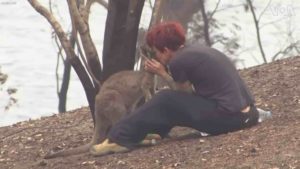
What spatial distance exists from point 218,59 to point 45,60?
665 inches

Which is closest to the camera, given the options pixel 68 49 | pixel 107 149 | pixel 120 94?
pixel 107 149

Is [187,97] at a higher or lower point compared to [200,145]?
higher

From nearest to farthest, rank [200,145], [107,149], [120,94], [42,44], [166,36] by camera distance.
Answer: [166,36]
[200,145]
[107,149]
[120,94]
[42,44]

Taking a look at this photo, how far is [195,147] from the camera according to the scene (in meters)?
6.38

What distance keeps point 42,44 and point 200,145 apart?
1695cm

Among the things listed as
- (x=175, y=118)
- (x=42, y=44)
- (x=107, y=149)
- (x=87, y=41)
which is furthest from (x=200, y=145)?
(x=42, y=44)

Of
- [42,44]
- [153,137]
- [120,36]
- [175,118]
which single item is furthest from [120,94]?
[42,44]

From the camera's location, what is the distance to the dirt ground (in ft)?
19.3

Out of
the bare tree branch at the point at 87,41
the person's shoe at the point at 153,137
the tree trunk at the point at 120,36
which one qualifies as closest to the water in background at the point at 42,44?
the bare tree branch at the point at 87,41

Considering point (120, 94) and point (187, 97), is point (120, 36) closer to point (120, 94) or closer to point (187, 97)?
point (120, 94)

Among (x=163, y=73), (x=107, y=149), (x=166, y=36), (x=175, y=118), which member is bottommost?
(x=107, y=149)

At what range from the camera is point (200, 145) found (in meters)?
6.40

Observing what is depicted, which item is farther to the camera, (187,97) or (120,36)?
(120,36)

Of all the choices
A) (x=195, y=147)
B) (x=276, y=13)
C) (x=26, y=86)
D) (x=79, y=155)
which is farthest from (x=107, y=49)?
(x=276, y=13)
